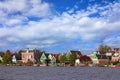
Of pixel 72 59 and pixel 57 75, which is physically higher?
pixel 72 59

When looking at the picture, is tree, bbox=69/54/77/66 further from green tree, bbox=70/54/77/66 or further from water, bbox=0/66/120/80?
water, bbox=0/66/120/80

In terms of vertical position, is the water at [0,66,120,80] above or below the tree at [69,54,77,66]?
below

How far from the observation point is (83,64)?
19262cm

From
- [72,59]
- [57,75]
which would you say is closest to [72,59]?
[72,59]

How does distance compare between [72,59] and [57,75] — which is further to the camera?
[72,59]

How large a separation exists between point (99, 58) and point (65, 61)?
69.7ft

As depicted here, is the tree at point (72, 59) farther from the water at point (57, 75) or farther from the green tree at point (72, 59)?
the water at point (57, 75)

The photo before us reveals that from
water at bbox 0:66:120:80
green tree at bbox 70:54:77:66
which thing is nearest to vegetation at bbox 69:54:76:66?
green tree at bbox 70:54:77:66

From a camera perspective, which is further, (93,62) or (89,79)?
(93,62)

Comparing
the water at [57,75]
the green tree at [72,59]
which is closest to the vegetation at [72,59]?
the green tree at [72,59]

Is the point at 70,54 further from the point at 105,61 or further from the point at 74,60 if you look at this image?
the point at 105,61

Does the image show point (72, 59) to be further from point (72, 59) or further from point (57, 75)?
point (57, 75)

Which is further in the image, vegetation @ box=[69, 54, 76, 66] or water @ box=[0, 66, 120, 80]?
vegetation @ box=[69, 54, 76, 66]

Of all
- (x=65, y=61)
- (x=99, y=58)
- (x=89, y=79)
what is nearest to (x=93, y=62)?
(x=99, y=58)
